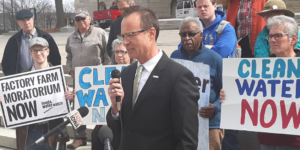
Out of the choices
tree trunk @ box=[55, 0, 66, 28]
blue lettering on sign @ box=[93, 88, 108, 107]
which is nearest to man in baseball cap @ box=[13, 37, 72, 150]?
blue lettering on sign @ box=[93, 88, 108, 107]

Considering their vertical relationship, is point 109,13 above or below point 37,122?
above

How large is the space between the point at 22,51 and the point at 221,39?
2.95m

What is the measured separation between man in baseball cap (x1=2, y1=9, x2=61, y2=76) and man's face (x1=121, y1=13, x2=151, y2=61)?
3253mm

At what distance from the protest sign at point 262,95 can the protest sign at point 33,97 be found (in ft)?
6.66

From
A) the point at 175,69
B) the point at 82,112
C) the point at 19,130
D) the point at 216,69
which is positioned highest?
the point at 175,69

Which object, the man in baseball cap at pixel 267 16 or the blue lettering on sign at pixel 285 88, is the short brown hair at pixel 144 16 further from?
the man in baseball cap at pixel 267 16

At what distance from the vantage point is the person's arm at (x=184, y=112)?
2.10 meters

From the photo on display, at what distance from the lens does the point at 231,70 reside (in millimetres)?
3488

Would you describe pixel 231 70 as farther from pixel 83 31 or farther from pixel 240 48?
pixel 83 31

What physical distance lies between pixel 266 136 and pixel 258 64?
2.25 feet

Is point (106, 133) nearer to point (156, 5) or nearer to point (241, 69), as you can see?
point (241, 69)

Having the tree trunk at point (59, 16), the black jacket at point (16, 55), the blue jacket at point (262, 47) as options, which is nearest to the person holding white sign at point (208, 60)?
the blue jacket at point (262, 47)

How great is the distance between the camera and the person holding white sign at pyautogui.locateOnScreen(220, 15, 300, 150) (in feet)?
10.7

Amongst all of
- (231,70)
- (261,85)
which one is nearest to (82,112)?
(231,70)
